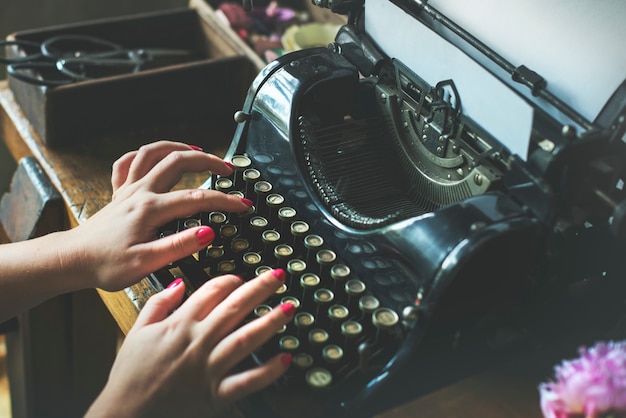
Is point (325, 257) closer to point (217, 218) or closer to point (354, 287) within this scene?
point (354, 287)

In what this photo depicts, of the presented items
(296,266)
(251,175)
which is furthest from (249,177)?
(296,266)

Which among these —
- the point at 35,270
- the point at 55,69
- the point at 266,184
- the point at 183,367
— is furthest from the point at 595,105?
the point at 55,69

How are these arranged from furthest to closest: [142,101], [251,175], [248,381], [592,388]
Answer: [142,101] < [251,175] < [248,381] < [592,388]

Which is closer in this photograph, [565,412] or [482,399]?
[565,412]

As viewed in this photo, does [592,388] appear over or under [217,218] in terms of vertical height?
over

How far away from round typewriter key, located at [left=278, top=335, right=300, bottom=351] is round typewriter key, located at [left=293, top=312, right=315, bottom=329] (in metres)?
0.02

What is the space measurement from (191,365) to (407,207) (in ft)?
1.50

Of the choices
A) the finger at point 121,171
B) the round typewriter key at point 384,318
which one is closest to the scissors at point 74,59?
the finger at point 121,171

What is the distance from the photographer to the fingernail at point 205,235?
115 centimetres

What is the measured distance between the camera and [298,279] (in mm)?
1153

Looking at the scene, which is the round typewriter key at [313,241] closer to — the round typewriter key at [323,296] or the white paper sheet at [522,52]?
the round typewriter key at [323,296]

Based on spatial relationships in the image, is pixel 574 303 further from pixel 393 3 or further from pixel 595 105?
pixel 393 3

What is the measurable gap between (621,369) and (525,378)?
1.13 feet

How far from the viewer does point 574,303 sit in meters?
1.21
